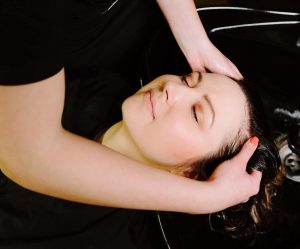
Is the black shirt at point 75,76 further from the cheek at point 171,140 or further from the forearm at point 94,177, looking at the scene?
the cheek at point 171,140

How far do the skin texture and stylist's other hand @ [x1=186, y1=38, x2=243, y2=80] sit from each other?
0.12m

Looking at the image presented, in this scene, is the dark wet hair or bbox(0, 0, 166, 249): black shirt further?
the dark wet hair

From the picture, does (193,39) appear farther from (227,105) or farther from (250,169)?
(250,169)

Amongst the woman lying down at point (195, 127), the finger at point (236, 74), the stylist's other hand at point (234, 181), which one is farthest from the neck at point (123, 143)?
the finger at point (236, 74)

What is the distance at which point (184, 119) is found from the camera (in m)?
0.89

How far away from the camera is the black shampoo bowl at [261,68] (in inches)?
38.6

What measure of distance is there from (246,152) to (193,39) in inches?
15.6

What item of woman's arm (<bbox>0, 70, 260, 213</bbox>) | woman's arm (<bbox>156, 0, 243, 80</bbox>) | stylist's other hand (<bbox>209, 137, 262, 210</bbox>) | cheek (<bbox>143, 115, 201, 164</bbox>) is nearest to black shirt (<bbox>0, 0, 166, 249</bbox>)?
woman's arm (<bbox>0, 70, 260, 213</bbox>)

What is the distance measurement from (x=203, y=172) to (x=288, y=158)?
25 cm

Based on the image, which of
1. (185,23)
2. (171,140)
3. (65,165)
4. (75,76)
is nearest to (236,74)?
(185,23)

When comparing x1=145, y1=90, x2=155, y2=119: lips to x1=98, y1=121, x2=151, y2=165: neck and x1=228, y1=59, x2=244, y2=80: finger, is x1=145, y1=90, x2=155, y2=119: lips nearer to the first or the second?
x1=98, y1=121, x2=151, y2=165: neck

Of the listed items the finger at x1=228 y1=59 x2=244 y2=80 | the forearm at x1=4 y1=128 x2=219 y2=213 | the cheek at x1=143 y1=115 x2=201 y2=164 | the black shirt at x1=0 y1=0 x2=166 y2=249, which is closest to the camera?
the black shirt at x1=0 y1=0 x2=166 y2=249

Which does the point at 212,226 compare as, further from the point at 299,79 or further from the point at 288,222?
the point at 299,79

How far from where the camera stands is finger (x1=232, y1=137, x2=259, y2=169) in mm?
830
